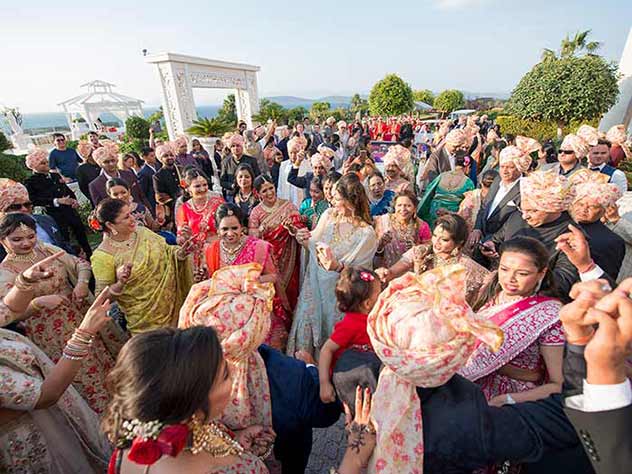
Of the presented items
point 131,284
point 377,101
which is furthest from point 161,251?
point 377,101

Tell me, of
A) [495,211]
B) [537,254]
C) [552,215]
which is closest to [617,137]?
[495,211]

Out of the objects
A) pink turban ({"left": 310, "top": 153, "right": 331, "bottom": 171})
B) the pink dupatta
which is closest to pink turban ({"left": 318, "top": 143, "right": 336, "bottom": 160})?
pink turban ({"left": 310, "top": 153, "right": 331, "bottom": 171})

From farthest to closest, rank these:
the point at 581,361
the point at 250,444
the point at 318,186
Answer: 1. the point at 318,186
2. the point at 250,444
3. the point at 581,361

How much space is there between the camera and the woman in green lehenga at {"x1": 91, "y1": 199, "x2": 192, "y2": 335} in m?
2.54

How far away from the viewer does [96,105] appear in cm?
3222

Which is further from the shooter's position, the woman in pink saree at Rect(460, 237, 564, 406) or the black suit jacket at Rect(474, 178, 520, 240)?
the black suit jacket at Rect(474, 178, 520, 240)

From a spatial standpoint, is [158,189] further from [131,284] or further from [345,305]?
[345,305]

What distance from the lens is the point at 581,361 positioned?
101cm

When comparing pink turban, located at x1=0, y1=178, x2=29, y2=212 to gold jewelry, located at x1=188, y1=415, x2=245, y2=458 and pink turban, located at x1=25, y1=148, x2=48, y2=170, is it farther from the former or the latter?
gold jewelry, located at x1=188, y1=415, x2=245, y2=458

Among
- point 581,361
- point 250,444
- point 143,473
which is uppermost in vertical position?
point 581,361

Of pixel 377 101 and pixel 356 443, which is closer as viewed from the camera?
pixel 356 443

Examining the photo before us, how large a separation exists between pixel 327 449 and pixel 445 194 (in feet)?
10.8

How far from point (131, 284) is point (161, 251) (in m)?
0.35

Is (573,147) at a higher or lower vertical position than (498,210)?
higher
